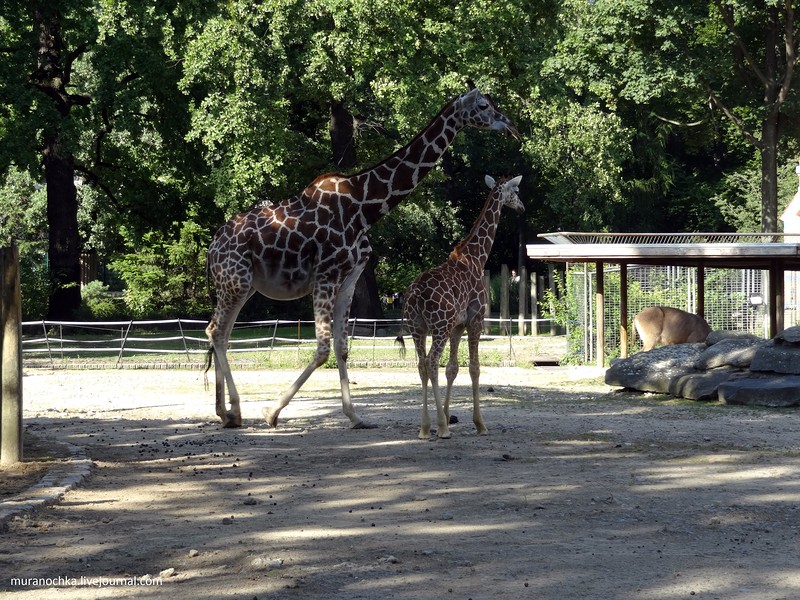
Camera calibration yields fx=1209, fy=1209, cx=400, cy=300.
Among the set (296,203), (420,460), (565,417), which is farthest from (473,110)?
(420,460)

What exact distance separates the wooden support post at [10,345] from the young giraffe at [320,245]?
3908 millimetres

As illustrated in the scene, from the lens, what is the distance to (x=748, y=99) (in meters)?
41.0

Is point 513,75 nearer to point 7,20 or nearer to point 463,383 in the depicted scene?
point 7,20

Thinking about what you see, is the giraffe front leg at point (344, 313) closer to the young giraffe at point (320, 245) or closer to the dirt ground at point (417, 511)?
the young giraffe at point (320, 245)

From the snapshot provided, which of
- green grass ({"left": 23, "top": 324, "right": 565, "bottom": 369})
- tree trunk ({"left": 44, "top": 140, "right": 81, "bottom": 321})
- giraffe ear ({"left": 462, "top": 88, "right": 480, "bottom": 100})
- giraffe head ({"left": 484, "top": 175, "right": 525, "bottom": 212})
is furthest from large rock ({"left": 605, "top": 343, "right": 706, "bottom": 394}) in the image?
tree trunk ({"left": 44, "top": 140, "right": 81, "bottom": 321})

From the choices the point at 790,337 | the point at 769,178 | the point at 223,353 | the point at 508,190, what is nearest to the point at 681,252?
the point at 790,337

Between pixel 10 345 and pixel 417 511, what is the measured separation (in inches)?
173

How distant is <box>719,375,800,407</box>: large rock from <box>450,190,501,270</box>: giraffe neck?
5539 mm

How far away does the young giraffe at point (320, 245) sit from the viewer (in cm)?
1470

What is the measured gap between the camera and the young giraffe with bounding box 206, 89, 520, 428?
14703 mm

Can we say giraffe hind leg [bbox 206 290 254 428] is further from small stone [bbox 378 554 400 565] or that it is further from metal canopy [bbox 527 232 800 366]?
metal canopy [bbox 527 232 800 366]

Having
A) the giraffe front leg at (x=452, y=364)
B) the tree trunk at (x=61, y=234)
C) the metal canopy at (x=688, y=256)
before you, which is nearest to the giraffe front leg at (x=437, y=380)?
the giraffe front leg at (x=452, y=364)

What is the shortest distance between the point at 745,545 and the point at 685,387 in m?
11.7

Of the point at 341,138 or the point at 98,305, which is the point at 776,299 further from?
the point at 98,305
